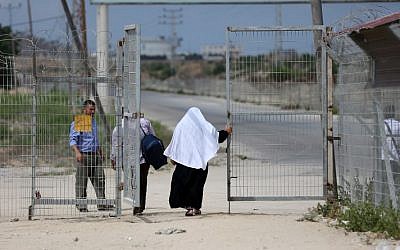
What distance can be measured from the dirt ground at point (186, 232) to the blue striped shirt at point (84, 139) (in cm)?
109

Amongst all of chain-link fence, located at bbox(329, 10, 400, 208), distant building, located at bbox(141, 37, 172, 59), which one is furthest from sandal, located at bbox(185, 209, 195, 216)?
distant building, located at bbox(141, 37, 172, 59)

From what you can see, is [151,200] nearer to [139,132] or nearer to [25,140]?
[25,140]

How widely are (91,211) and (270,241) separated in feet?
13.3

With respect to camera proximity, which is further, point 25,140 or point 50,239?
point 25,140

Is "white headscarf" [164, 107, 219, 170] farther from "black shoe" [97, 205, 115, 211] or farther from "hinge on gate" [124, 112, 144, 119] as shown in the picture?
"black shoe" [97, 205, 115, 211]

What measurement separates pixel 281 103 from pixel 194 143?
5.95 feet

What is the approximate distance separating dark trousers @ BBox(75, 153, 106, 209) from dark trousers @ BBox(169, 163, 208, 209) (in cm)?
127

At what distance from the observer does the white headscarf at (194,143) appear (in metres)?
12.0

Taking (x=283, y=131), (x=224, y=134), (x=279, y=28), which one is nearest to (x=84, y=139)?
(x=224, y=134)

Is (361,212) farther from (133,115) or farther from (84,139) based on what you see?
(84,139)

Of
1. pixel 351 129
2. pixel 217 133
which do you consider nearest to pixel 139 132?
pixel 217 133

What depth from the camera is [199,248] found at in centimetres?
960

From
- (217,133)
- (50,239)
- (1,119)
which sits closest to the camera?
(50,239)

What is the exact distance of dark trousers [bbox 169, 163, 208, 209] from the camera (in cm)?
1199
